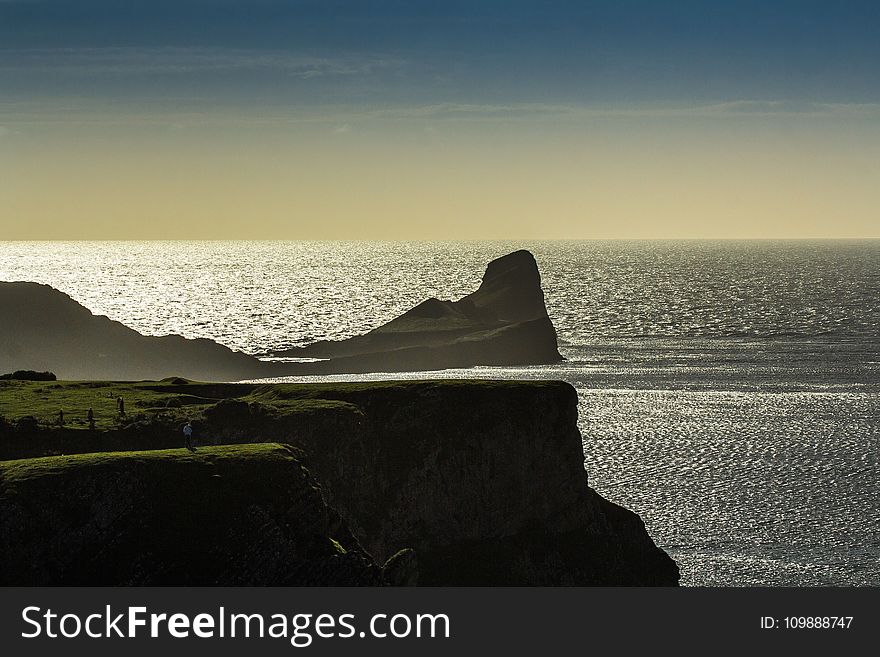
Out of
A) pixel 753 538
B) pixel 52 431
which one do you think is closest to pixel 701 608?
pixel 52 431

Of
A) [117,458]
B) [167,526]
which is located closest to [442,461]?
[117,458]

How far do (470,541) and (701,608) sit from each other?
1258 inches

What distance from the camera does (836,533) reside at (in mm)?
80625

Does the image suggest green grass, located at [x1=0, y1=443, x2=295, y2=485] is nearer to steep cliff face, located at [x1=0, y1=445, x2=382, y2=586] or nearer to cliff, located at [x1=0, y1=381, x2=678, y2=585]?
steep cliff face, located at [x1=0, y1=445, x2=382, y2=586]

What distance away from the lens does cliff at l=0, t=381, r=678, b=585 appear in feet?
214

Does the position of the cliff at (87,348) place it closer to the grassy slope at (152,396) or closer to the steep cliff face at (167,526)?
the grassy slope at (152,396)

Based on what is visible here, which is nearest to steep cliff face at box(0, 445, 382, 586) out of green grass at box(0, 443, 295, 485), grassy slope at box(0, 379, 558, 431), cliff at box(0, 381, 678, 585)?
green grass at box(0, 443, 295, 485)

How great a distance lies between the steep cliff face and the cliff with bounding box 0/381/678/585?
16.1 metres

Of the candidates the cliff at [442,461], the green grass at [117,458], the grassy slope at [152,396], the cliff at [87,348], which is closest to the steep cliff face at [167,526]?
the green grass at [117,458]

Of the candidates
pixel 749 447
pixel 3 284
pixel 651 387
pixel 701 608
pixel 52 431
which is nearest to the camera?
pixel 701 608

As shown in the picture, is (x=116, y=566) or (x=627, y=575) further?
(x=627, y=575)

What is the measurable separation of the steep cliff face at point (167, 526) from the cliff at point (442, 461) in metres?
16.1

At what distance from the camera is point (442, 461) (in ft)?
227

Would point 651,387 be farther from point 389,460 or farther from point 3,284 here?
point 3,284
